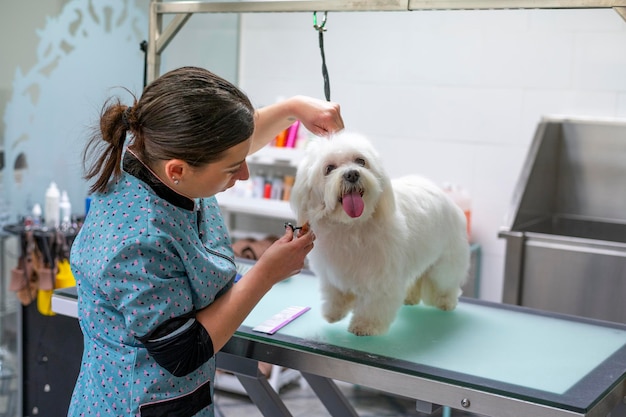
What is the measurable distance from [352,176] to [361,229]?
15cm

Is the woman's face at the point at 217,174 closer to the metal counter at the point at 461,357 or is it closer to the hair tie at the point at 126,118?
the hair tie at the point at 126,118

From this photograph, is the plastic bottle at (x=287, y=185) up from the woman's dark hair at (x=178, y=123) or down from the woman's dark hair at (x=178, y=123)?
down

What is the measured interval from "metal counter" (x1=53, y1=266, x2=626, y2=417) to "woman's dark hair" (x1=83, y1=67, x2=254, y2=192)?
19.5 inches

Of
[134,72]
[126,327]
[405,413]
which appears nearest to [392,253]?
[126,327]

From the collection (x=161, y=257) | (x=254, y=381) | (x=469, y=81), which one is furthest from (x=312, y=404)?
(x=161, y=257)

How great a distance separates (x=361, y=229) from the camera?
1.68 m

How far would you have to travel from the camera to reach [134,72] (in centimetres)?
366

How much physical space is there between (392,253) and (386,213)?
0.09 m

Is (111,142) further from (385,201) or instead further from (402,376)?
(402,376)

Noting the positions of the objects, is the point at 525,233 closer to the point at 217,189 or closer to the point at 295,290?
the point at 295,290

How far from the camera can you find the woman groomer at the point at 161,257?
1317 millimetres

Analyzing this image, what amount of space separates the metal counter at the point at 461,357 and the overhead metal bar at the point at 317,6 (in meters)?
0.70

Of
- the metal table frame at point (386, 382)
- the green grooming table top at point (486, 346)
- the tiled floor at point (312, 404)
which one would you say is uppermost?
the green grooming table top at point (486, 346)

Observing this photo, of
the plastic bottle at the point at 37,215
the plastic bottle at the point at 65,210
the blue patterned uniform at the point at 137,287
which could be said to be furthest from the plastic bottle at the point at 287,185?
the blue patterned uniform at the point at 137,287
